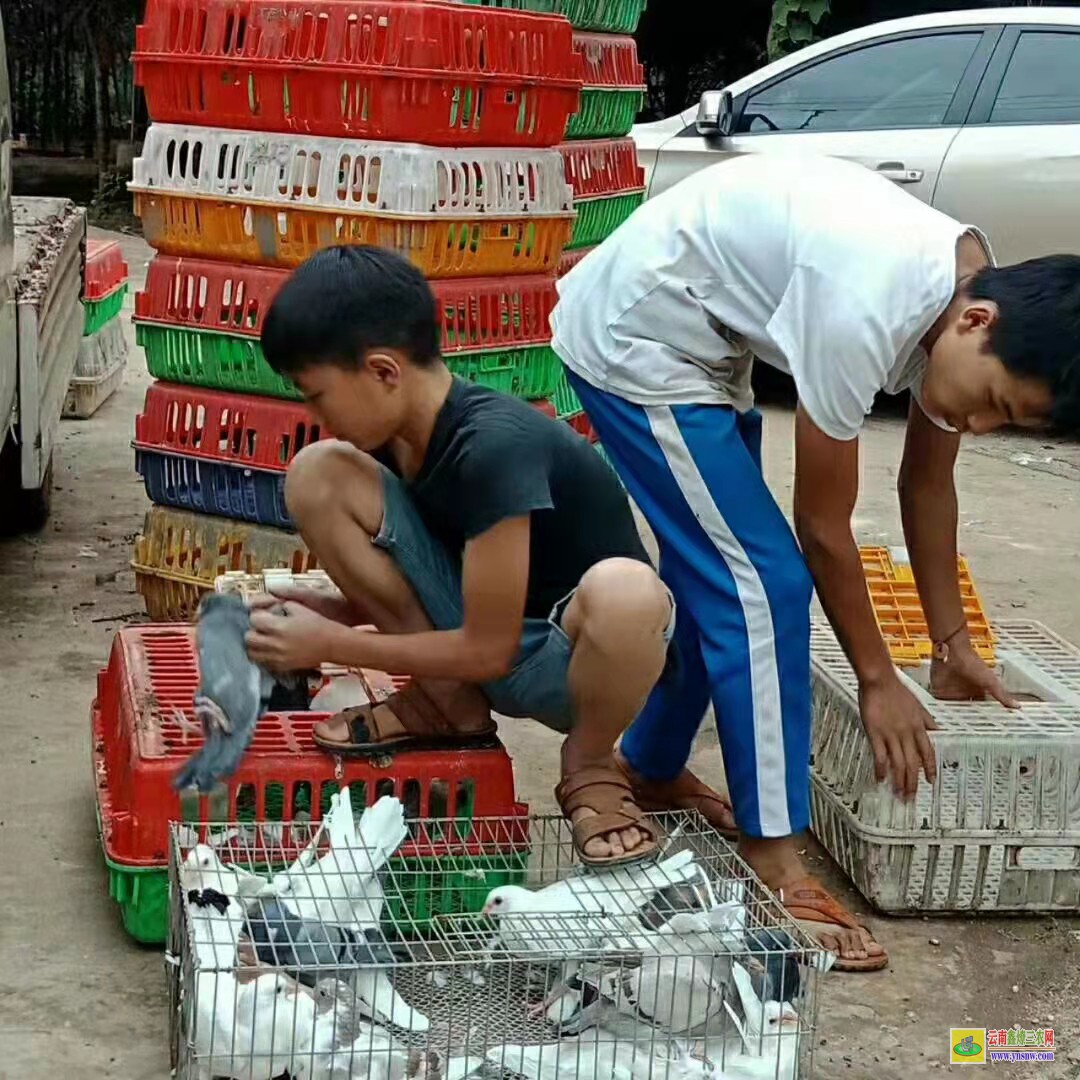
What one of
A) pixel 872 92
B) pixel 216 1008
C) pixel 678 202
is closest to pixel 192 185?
pixel 678 202

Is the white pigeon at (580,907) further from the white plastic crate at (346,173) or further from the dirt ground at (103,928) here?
the white plastic crate at (346,173)

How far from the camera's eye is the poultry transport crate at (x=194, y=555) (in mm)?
3932

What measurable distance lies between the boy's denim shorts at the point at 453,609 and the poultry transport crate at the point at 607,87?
279 centimetres

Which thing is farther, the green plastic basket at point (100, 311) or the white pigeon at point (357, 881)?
the green plastic basket at point (100, 311)

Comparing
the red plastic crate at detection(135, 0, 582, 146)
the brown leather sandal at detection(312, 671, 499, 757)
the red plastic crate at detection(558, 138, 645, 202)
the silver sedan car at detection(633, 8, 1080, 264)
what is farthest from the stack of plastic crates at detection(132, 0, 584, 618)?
the silver sedan car at detection(633, 8, 1080, 264)

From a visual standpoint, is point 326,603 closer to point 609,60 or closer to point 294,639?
point 294,639

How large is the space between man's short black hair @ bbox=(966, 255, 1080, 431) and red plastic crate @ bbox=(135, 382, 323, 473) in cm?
190

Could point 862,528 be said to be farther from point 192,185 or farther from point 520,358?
point 192,185

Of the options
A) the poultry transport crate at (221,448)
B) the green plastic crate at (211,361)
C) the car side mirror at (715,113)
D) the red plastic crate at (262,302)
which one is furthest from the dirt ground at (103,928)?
the car side mirror at (715,113)

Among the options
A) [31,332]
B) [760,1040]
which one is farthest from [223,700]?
[31,332]

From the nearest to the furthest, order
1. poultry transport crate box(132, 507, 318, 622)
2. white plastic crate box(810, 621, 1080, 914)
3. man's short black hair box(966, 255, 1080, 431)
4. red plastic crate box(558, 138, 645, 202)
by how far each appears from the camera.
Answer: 1. man's short black hair box(966, 255, 1080, 431)
2. white plastic crate box(810, 621, 1080, 914)
3. poultry transport crate box(132, 507, 318, 622)
4. red plastic crate box(558, 138, 645, 202)

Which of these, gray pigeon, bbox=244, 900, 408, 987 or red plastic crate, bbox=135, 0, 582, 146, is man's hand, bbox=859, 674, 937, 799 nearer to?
gray pigeon, bbox=244, 900, 408, 987

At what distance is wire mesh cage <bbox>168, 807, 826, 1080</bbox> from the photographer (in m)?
2.00

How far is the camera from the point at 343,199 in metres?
3.69
